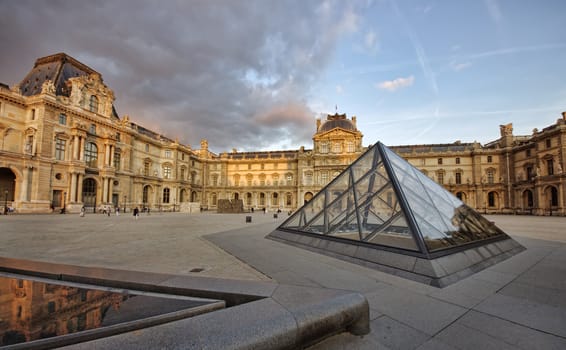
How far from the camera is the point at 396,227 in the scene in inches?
265

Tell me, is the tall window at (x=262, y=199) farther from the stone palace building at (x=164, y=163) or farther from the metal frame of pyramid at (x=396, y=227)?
the metal frame of pyramid at (x=396, y=227)

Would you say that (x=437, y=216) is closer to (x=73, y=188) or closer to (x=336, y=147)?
(x=73, y=188)

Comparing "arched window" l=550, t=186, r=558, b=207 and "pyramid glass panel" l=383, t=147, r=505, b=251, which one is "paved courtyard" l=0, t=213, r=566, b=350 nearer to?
"pyramid glass panel" l=383, t=147, r=505, b=251

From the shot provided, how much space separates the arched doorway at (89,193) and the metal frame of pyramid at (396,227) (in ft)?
111

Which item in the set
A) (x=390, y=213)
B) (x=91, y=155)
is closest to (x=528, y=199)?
(x=390, y=213)

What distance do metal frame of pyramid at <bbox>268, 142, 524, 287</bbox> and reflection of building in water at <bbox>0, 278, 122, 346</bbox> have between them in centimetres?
448

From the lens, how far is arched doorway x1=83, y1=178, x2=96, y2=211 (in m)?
31.9

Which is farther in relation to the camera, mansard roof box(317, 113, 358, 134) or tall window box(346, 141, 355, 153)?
mansard roof box(317, 113, 358, 134)

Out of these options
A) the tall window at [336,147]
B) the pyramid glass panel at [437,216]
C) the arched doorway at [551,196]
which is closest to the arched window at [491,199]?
the arched doorway at [551,196]

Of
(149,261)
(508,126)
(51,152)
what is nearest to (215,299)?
(149,261)

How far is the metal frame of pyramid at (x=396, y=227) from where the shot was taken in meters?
4.65

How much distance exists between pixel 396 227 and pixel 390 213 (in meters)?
0.49

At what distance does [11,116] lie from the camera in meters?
26.3

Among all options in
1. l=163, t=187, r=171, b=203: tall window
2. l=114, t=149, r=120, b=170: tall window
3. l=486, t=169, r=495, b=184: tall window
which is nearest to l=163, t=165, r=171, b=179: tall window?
l=163, t=187, r=171, b=203: tall window
